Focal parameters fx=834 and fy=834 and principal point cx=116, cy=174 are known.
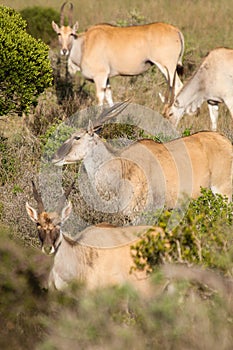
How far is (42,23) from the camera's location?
20.5 metres

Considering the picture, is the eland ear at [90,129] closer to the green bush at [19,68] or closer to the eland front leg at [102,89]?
the green bush at [19,68]

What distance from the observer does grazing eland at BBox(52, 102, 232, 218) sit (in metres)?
8.28

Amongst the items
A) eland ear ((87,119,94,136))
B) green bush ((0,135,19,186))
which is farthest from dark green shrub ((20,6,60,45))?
eland ear ((87,119,94,136))

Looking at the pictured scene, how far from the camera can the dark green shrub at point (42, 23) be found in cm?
2033

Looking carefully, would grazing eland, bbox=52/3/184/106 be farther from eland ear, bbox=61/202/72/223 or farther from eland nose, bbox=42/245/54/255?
eland nose, bbox=42/245/54/255

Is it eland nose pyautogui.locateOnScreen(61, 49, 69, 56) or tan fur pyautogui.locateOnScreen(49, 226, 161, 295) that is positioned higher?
tan fur pyautogui.locateOnScreen(49, 226, 161, 295)

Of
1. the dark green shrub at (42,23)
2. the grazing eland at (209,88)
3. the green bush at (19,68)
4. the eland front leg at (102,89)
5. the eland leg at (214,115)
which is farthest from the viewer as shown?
the dark green shrub at (42,23)

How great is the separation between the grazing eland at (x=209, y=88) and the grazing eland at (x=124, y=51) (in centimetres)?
116

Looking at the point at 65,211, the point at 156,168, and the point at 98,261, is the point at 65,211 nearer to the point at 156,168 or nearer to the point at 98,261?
the point at 98,261

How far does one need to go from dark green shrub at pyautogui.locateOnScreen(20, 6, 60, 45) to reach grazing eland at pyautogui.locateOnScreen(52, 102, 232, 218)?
1225 centimetres

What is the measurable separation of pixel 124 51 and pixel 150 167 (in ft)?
19.2

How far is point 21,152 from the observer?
10.0 m

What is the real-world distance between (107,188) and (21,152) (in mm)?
1895

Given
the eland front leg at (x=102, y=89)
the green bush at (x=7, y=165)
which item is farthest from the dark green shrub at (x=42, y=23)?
the green bush at (x=7, y=165)
